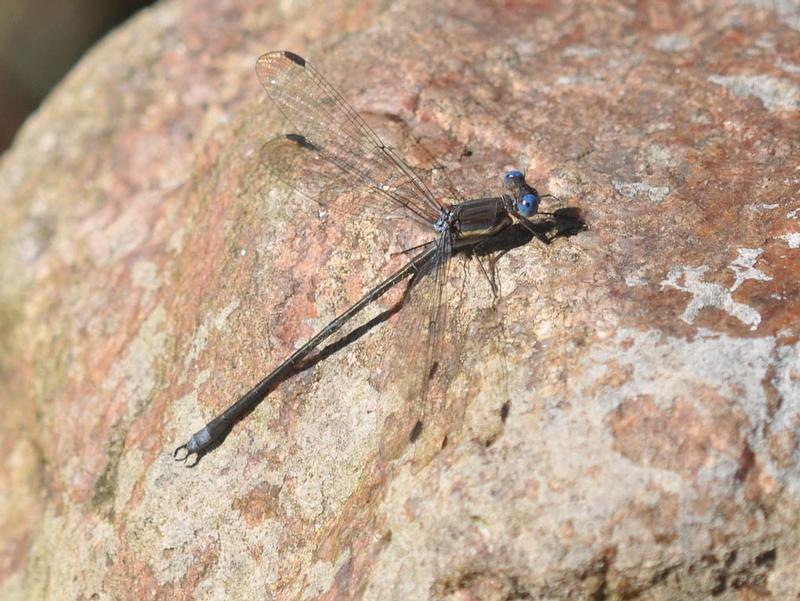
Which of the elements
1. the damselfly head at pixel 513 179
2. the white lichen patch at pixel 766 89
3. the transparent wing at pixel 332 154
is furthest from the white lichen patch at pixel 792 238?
the transparent wing at pixel 332 154

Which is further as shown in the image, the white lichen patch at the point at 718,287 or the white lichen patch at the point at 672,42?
the white lichen patch at the point at 672,42

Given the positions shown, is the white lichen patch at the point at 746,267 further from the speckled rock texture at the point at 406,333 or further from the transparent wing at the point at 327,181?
the transparent wing at the point at 327,181

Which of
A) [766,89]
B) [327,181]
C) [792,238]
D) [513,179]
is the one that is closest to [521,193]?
[513,179]

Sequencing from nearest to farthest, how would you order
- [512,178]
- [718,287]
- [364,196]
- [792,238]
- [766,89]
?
1. [718,287]
2. [792,238]
3. [512,178]
4. [364,196]
5. [766,89]

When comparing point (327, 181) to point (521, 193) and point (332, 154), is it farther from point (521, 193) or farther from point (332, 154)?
point (521, 193)

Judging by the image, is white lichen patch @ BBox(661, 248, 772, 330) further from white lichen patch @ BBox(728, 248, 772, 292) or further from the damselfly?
the damselfly

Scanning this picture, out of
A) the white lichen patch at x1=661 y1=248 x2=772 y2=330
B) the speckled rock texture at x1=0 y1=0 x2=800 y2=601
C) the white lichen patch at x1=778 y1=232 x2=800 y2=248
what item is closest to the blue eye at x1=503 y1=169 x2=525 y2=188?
the speckled rock texture at x1=0 y1=0 x2=800 y2=601
